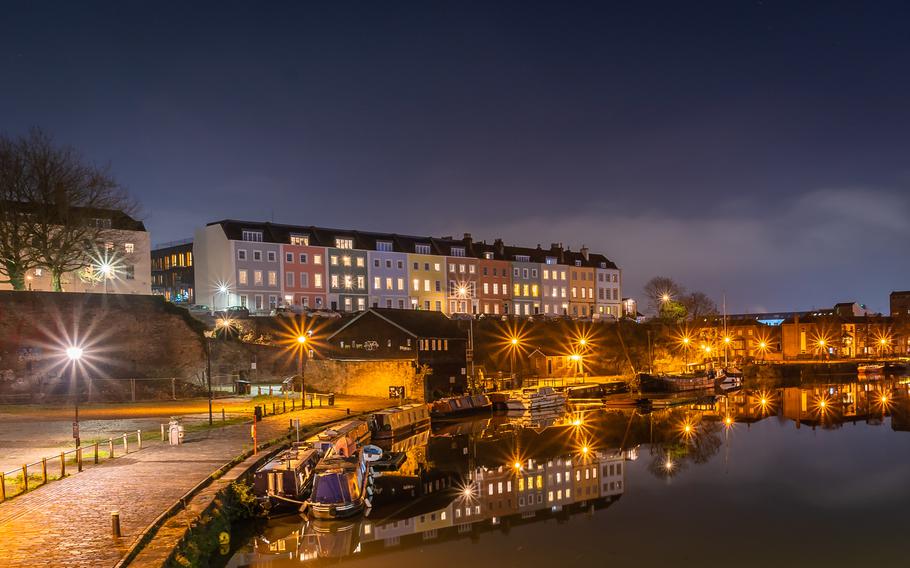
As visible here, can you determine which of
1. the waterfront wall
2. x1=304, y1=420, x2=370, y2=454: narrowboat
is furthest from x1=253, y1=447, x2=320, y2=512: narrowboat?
the waterfront wall

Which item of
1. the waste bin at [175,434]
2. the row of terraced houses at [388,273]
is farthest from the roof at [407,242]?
the waste bin at [175,434]

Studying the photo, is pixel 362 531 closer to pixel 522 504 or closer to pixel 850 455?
pixel 522 504

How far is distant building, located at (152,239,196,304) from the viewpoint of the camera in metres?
73.2

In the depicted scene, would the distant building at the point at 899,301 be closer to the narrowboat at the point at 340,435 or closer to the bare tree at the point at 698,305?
the bare tree at the point at 698,305

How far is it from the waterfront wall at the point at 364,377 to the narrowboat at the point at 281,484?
87.0 ft

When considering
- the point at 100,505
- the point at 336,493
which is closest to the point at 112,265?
the point at 336,493

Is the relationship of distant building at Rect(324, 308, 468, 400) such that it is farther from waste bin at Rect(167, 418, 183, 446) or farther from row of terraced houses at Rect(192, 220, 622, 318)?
waste bin at Rect(167, 418, 183, 446)

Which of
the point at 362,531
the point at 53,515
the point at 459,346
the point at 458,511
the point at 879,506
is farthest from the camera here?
the point at 459,346

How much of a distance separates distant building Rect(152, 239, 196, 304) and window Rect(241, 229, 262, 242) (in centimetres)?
785

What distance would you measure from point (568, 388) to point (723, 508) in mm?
35431

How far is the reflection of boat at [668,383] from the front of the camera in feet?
221

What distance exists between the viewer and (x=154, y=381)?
44.6 metres

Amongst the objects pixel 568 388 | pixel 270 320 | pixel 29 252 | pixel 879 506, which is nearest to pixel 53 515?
pixel 879 506

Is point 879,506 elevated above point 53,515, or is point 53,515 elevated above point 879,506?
point 53,515
